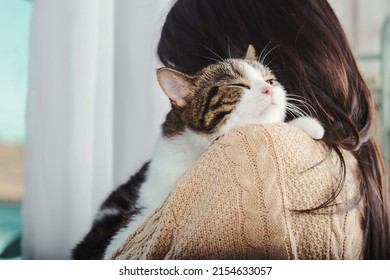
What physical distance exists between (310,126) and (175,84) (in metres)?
0.25

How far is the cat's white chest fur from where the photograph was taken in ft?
Answer: 3.02

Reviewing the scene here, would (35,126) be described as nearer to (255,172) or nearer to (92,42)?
(92,42)

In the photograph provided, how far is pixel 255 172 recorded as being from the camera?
2.16 ft

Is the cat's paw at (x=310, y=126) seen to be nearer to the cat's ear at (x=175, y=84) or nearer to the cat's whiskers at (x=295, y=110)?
the cat's whiskers at (x=295, y=110)

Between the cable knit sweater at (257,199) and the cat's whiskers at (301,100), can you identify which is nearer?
the cable knit sweater at (257,199)

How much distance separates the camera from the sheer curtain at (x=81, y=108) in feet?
3.31

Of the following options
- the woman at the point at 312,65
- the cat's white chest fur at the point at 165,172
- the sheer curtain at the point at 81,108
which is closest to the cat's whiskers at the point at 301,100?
the woman at the point at 312,65

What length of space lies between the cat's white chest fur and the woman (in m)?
0.09

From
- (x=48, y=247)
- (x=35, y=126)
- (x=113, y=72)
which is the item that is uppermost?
(x=113, y=72)

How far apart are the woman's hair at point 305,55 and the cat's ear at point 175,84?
5 cm

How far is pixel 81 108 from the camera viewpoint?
1.02 m
